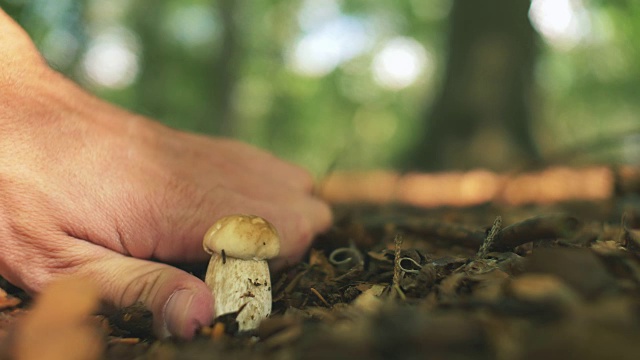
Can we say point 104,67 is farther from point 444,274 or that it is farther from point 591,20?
point 444,274

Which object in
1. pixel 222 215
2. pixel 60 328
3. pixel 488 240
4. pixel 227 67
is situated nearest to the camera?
pixel 60 328

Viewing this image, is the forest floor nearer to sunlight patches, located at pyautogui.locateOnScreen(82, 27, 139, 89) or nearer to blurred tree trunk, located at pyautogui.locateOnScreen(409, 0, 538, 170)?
blurred tree trunk, located at pyautogui.locateOnScreen(409, 0, 538, 170)

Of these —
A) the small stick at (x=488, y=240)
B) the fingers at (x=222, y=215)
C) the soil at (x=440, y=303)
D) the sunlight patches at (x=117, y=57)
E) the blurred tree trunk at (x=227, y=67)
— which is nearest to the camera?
the soil at (x=440, y=303)

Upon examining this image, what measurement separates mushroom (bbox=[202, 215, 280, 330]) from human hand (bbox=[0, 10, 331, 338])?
61 mm

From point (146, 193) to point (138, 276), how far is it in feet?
1.12

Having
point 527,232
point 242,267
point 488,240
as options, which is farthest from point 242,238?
point 527,232

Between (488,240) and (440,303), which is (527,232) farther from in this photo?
(440,303)

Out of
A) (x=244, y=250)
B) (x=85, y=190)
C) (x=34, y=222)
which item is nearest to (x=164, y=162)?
(x=85, y=190)

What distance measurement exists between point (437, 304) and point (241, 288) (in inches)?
21.3

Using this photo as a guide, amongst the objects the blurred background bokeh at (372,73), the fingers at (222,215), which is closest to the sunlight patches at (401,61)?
the blurred background bokeh at (372,73)

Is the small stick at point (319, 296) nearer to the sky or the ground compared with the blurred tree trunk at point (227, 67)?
nearer to the ground

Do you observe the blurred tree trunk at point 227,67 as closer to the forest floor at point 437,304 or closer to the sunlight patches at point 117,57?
the sunlight patches at point 117,57

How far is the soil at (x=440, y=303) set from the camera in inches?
31.3

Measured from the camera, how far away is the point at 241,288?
1.38 meters
